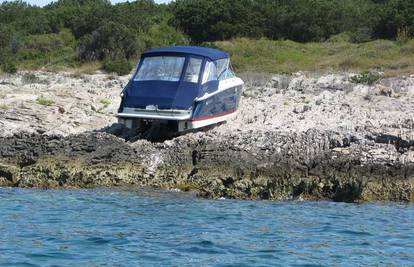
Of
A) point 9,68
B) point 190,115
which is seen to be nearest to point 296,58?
point 9,68

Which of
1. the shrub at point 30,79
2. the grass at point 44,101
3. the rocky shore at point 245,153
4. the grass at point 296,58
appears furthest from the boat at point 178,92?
the grass at point 296,58

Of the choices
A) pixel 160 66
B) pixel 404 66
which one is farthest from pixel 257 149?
pixel 404 66

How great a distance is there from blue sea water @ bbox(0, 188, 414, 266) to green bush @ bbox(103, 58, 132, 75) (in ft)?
47.5

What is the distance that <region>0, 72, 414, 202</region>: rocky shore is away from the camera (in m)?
15.9

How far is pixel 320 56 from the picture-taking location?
3369cm

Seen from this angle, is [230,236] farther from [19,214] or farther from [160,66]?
[160,66]

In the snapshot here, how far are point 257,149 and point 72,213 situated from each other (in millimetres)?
4571

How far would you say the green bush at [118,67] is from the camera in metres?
30.5

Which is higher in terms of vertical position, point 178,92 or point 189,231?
point 178,92

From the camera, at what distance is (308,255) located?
1119 cm

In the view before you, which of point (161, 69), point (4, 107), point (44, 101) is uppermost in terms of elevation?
point (161, 69)

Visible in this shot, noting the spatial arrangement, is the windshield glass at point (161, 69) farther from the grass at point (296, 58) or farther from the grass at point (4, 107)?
the grass at point (296, 58)

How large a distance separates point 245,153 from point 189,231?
4.67 metres

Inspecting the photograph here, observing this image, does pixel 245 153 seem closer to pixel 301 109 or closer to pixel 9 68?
pixel 301 109
